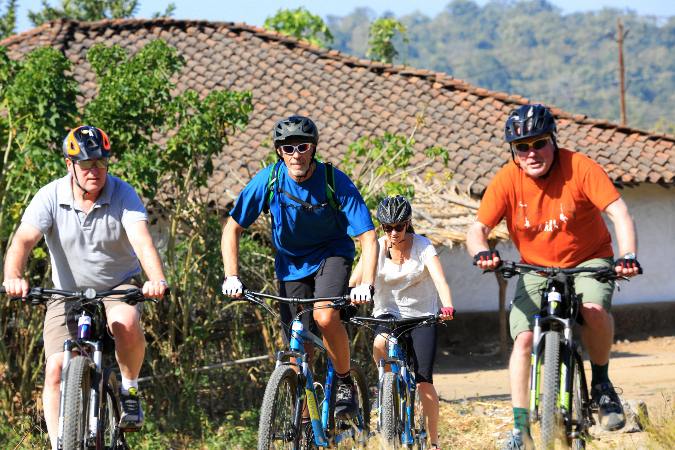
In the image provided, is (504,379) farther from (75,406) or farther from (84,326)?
(75,406)

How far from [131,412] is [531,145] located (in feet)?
8.67

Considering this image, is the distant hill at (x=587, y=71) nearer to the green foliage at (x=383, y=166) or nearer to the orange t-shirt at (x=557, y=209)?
the green foliage at (x=383, y=166)

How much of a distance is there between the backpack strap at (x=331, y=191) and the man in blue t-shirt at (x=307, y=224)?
0.01 metres

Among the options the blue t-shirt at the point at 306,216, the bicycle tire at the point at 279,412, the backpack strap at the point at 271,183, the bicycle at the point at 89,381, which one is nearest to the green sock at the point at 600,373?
the blue t-shirt at the point at 306,216

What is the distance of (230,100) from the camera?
35.9ft

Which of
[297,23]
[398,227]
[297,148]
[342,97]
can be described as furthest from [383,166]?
[297,23]

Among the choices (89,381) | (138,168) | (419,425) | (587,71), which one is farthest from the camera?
(587,71)

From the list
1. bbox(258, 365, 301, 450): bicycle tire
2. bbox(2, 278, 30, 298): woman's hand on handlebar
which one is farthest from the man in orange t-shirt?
bbox(2, 278, 30, 298): woman's hand on handlebar

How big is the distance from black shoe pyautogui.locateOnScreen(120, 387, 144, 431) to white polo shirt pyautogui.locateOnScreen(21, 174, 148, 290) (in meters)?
0.63

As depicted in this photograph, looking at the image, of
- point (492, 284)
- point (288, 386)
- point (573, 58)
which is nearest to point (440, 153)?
point (288, 386)

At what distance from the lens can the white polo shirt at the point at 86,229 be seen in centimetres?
655

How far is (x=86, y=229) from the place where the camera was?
656 cm

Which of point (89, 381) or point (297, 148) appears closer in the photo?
point (89, 381)

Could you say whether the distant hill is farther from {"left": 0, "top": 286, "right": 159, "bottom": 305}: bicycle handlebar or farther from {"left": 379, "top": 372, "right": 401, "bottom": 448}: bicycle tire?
{"left": 0, "top": 286, "right": 159, "bottom": 305}: bicycle handlebar
